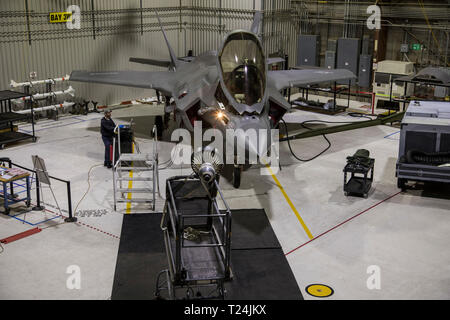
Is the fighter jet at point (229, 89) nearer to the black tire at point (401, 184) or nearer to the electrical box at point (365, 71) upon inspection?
the black tire at point (401, 184)

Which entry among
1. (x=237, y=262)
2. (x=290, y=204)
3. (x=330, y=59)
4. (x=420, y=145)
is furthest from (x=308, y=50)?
(x=237, y=262)

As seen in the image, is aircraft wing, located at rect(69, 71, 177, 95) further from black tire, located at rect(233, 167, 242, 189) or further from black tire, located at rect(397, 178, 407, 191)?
black tire, located at rect(397, 178, 407, 191)

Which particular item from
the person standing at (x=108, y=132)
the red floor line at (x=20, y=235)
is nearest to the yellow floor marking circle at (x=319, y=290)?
the red floor line at (x=20, y=235)

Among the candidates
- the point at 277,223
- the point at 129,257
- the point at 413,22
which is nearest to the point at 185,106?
the point at 277,223

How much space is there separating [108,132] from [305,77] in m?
8.84

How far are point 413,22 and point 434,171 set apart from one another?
12825 mm

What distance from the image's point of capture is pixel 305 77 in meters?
21.6

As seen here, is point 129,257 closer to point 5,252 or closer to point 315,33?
point 5,252

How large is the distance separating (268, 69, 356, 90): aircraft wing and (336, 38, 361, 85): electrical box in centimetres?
394

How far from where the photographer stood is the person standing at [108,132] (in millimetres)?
16656

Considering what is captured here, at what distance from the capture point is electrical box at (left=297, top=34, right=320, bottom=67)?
2775 cm

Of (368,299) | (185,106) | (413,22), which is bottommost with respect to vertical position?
(368,299)

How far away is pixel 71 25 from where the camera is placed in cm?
2358

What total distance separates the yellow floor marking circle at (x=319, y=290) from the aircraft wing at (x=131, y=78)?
35.4 feet
